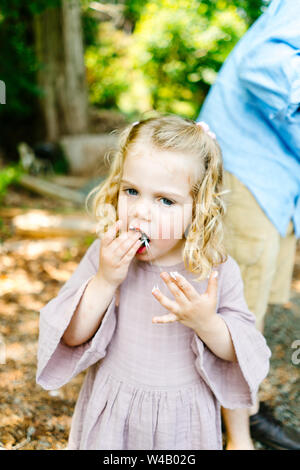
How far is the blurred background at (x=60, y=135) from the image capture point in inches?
94.9

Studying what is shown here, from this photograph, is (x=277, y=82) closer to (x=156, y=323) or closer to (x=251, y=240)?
(x=251, y=240)

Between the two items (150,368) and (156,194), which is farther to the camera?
(150,368)

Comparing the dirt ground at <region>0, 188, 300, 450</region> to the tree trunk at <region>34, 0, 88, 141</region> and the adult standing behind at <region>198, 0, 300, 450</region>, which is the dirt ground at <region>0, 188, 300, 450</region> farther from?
the tree trunk at <region>34, 0, 88, 141</region>

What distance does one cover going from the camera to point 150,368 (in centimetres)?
160

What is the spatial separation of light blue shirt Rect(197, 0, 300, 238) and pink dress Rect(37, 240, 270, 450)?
458mm

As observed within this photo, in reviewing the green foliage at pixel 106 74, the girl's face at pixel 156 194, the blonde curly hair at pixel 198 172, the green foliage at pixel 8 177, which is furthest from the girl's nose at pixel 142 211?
the green foliage at pixel 106 74

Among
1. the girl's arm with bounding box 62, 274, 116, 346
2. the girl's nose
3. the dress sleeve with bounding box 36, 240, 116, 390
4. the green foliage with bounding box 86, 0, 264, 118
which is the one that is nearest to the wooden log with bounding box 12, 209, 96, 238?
the green foliage with bounding box 86, 0, 264, 118

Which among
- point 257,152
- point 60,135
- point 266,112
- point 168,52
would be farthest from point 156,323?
point 60,135

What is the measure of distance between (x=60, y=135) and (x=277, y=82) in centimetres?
745

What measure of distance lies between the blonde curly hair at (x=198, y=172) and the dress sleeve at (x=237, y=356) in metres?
0.12

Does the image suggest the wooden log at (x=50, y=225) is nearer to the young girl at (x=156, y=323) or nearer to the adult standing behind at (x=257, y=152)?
the adult standing behind at (x=257, y=152)

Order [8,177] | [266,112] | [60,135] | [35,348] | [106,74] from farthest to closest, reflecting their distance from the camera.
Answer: [106,74] → [60,135] → [8,177] → [35,348] → [266,112]

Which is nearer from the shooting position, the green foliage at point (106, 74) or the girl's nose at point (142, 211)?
the girl's nose at point (142, 211)

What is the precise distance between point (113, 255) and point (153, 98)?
27.5 feet
